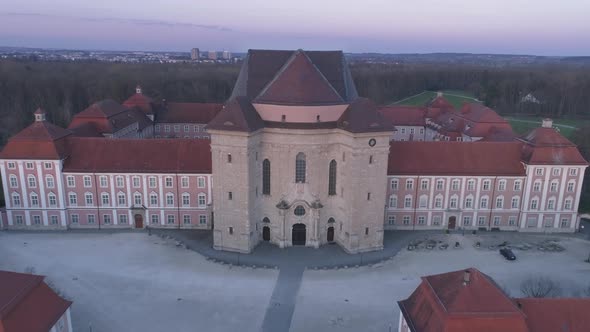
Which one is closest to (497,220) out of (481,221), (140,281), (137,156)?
(481,221)

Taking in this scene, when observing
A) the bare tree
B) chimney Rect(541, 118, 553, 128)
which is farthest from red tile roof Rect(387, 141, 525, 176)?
the bare tree

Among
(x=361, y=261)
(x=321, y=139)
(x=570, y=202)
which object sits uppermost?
(x=321, y=139)

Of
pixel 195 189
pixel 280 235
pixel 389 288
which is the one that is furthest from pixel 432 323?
pixel 195 189

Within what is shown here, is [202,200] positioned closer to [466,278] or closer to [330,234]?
[330,234]

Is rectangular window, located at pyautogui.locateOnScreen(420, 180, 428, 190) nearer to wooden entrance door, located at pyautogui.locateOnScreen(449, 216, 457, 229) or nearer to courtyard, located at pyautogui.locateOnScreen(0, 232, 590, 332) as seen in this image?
wooden entrance door, located at pyautogui.locateOnScreen(449, 216, 457, 229)

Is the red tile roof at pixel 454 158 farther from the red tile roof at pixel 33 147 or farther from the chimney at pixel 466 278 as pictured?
the red tile roof at pixel 33 147

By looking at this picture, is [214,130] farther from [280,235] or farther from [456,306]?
[456,306]

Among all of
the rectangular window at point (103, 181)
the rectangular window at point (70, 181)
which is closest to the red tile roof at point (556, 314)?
the rectangular window at point (103, 181)
